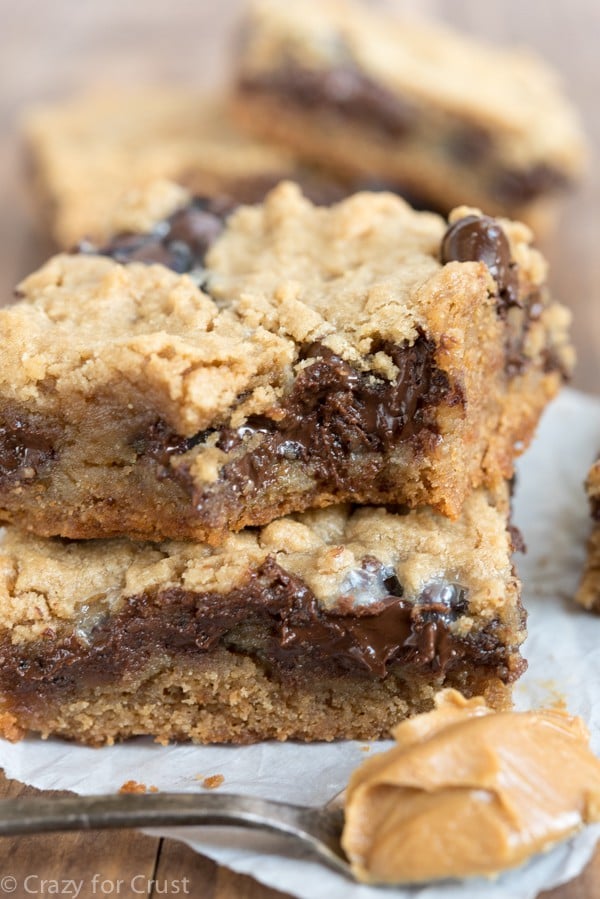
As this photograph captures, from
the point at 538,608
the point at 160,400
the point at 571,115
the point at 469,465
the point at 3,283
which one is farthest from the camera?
the point at 571,115

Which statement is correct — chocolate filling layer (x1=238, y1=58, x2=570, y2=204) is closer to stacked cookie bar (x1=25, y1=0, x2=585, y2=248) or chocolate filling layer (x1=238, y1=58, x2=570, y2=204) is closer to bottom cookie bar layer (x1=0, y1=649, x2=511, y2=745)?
stacked cookie bar (x1=25, y1=0, x2=585, y2=248)

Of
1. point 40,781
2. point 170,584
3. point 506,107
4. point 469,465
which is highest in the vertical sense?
point 506,107

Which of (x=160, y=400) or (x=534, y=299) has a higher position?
(x=534, y=299)

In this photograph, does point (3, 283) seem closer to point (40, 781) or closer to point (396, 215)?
point (396, 215)

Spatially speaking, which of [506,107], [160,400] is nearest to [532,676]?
[160,400]

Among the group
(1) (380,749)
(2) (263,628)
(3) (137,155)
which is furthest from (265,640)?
(3) (137,155)

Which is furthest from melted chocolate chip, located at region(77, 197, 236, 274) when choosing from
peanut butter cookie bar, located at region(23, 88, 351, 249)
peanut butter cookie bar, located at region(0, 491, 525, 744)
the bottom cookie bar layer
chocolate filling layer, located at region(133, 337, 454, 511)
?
peanut butter cookie bar, located at region(23, 88, 351, 249)
